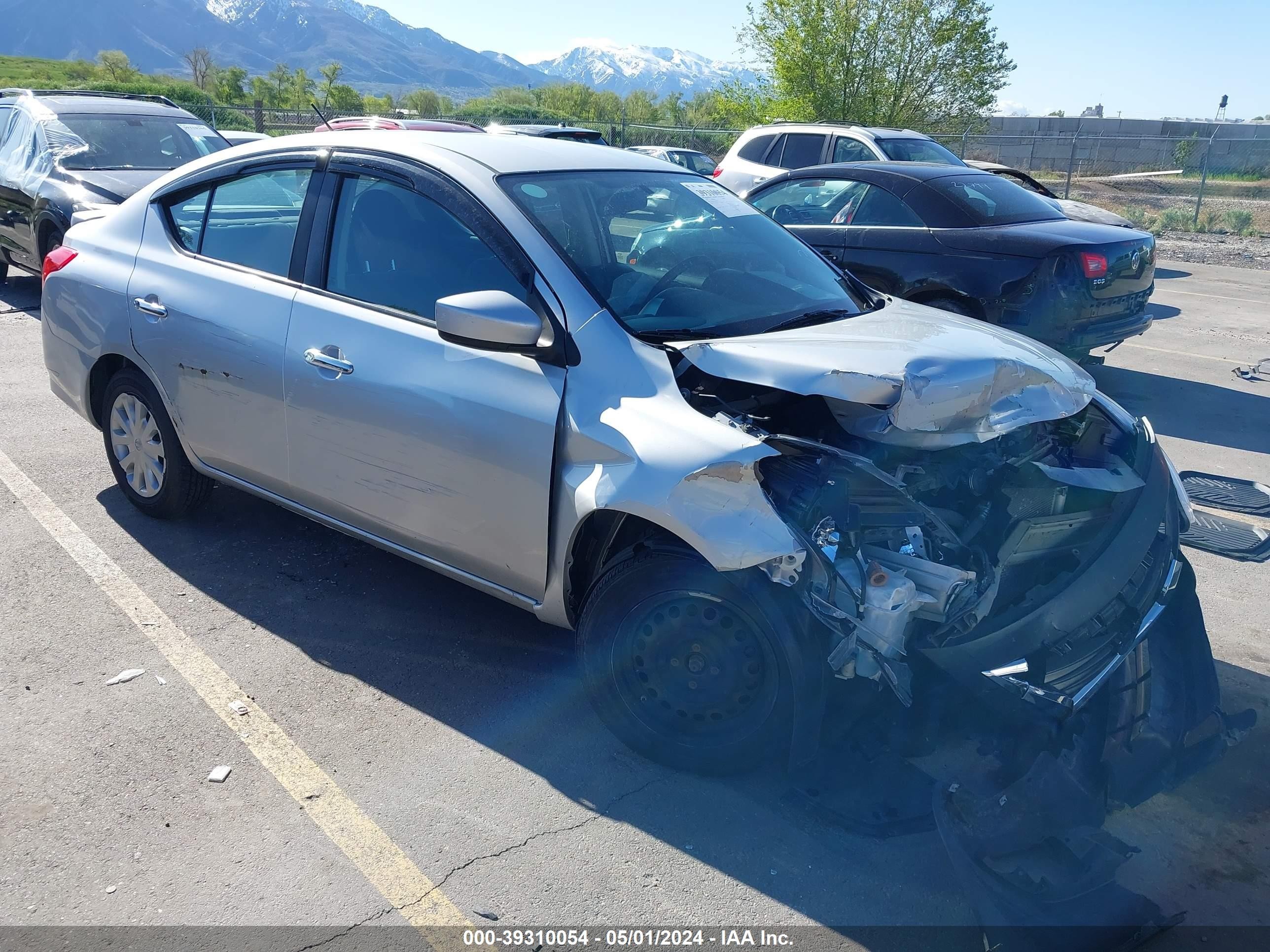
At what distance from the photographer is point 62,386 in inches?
193

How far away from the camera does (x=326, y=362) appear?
3516 mm

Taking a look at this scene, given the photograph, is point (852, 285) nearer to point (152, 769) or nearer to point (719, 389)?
point (719, 389)

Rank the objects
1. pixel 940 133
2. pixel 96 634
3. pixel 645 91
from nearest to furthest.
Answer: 1. pixel 96 634
2. pixel 940 133
3. pixel 645 91

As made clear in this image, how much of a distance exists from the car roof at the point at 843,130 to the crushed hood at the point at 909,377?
29.1ft

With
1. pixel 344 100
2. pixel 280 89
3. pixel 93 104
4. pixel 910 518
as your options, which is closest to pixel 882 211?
pixel 910 518

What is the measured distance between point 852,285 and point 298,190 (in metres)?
2.31

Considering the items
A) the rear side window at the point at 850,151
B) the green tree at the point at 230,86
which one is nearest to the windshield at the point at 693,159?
the rear side window at the point at 850,151

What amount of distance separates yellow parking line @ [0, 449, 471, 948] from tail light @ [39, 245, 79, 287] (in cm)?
129

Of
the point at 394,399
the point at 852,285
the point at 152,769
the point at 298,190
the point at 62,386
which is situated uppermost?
the point at 298,190

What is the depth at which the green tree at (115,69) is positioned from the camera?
235ft

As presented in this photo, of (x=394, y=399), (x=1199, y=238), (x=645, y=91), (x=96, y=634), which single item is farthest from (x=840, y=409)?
(x=645, y=91)

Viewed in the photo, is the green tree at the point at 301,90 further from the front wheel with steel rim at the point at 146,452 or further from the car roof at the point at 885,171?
the front wheel with steel rim at the point at 146,452

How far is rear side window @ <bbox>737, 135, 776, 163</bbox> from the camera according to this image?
1209 cm

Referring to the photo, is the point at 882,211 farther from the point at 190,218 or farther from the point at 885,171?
the point at 190,218
